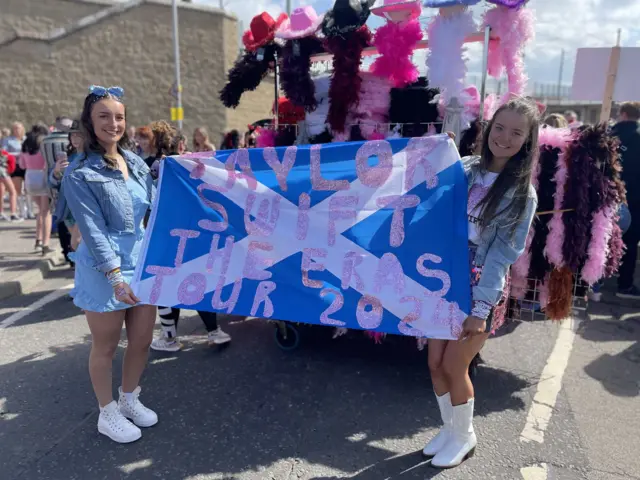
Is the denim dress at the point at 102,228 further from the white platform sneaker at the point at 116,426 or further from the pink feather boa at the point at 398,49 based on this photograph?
the pink feather boa at the point at 398,49

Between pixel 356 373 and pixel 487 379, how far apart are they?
37.6 inches

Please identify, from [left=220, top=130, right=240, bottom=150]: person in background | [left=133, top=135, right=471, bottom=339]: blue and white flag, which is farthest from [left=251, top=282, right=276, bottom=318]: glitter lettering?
[left=220, top=130, right=240, bottom=150]: person in background

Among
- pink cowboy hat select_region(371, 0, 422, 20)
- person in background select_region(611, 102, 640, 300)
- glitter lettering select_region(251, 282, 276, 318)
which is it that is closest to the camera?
glitter lettering select_region(251, 282, 276, 318)

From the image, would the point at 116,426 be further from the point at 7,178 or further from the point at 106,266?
the point at 7,178

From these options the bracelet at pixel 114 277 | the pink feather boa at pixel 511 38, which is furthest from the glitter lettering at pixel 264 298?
the pink feather boa at pixel 511 38

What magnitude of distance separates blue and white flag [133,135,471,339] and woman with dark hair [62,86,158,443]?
14cm

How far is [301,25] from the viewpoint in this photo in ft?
12.5

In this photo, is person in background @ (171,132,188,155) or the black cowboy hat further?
person in background @ (171,132,188,155)

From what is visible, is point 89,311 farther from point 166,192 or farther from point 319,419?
point 319,419

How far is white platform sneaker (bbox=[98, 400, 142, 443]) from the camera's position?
2707 millimetres

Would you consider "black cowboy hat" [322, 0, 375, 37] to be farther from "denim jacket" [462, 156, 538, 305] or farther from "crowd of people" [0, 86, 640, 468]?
"denim jacket" [462, 156, 538, 305]

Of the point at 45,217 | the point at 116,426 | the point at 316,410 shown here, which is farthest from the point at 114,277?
the point at 45,217

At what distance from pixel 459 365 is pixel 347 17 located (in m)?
2.52

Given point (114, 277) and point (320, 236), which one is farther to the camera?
point (320, 236)
